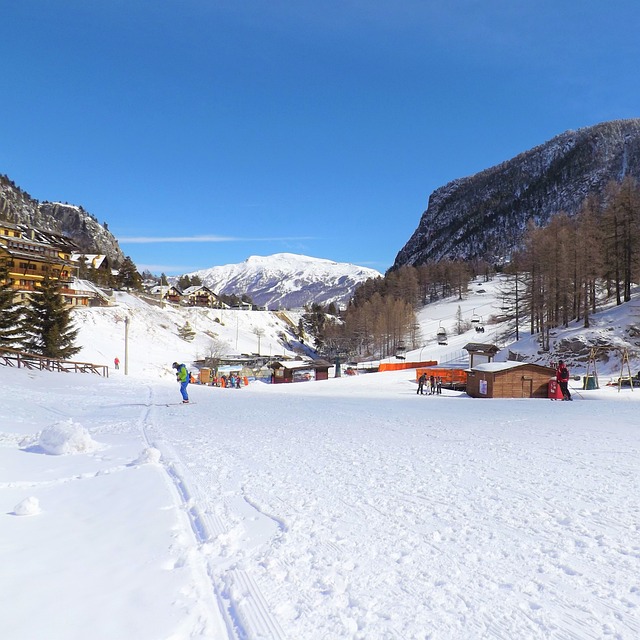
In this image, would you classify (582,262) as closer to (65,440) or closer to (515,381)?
(515,381)

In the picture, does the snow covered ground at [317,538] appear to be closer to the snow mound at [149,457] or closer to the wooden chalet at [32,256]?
the snow mound at [149,457]

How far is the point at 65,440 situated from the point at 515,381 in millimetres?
29739

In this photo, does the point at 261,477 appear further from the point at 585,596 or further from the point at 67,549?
the point at 585,596

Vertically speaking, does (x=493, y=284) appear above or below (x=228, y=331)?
above

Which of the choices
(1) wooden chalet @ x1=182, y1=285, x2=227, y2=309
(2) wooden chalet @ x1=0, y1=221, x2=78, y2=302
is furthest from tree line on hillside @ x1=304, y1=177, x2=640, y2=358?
(1) wooden chalet @ x1=182, y1=285, x2=227, y2=309

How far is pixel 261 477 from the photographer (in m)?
6.98

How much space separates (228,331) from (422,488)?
4015 inches

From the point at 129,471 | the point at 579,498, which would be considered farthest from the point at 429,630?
the point at 129,471

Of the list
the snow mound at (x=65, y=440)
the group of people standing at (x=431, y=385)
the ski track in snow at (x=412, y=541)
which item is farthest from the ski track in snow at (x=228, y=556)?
the group of people standing at (x=431, y=385)

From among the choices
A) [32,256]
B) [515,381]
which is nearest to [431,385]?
[515,381]

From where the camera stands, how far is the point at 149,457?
26.5ft

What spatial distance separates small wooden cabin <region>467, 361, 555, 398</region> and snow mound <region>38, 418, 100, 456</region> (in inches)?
1088

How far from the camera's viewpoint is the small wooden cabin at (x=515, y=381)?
3066cm

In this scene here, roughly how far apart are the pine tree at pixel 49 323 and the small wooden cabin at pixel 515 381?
122 feet
